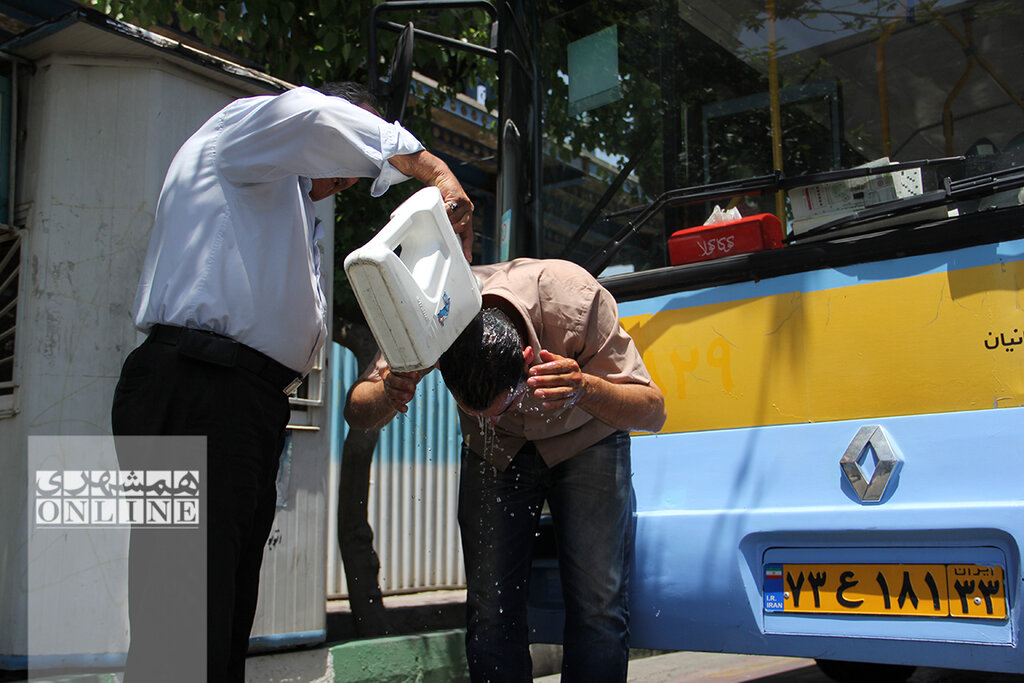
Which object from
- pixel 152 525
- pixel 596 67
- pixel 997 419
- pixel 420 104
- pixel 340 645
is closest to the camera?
pixel 152 525

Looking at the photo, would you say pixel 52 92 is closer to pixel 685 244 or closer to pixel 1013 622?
pixel 685 244

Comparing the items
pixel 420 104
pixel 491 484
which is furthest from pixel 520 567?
pixel 420 104

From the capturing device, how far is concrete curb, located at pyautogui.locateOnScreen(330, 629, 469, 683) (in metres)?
3.82

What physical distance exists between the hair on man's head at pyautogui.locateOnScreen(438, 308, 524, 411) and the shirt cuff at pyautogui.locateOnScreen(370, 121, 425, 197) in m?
0.40

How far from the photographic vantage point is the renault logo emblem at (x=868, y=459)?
2533 millimetres

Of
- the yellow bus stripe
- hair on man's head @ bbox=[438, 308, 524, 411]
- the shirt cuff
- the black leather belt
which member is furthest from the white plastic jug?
the yellow bus stripe

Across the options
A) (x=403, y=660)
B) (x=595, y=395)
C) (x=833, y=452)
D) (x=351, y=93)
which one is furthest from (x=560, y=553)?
(x=403, y=660)

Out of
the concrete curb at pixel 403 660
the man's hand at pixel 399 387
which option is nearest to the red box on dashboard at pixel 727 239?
the man's hand at pixel 399 387

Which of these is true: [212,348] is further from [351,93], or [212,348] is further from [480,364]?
[351,93]

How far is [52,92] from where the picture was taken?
338cm

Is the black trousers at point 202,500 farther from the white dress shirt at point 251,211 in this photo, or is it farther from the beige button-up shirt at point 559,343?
the beige button-up shirt at point 559,343

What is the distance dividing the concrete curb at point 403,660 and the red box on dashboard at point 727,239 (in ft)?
6.20

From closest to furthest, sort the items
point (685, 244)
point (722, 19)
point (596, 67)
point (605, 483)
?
point (605, 483), point (685, 244), point (722, 19), point (596, 67)

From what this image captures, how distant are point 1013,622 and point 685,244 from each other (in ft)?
4.71
